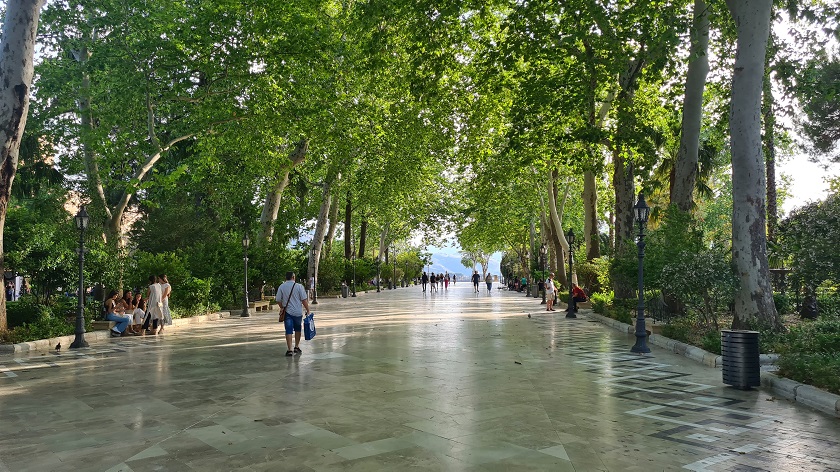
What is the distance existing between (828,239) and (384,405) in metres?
10.2

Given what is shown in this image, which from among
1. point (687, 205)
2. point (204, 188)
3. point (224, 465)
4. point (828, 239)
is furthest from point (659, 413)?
point (204, 188)

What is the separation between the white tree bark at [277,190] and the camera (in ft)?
102

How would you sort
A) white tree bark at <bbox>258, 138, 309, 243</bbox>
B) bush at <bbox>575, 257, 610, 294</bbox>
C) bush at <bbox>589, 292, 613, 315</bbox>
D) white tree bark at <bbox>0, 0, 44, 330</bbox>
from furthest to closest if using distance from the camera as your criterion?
white tree bark at <bbox>258, 138, 309, 243</bbox>
bush at <bbox>575, 257, 610, 294</bbox>
bush at <bbox>589, 292, 613, 315</bbox>
white tree bark at <bbox>0, 0, 44, 330</bbox>

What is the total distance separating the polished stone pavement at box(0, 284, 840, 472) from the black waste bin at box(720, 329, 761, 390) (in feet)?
0.78

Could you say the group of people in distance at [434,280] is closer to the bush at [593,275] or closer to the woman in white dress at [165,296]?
the bush at [593,275]

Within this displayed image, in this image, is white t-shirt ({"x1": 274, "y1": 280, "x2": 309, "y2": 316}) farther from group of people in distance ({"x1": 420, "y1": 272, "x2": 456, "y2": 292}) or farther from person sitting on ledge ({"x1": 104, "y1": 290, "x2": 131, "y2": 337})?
group of people in distance ({"x1": 420, "y1": 272, "x2": 456, "y2": 292})

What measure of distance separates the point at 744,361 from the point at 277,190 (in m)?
26.9

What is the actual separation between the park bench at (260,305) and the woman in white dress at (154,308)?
10862 millimetres

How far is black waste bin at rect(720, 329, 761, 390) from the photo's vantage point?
29.1 feet

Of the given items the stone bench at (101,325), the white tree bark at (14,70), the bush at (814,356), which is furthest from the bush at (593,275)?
the white tree bark at (14,70)

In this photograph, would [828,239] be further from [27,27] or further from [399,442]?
[27,27]

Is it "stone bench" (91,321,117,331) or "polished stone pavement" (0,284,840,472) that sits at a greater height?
"stone bench" (91,321,117,331)

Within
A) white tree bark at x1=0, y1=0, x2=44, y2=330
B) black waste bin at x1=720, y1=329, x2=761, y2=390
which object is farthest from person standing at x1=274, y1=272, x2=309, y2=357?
black waste bin at x1=720, y1=329, x2=761, y2=390

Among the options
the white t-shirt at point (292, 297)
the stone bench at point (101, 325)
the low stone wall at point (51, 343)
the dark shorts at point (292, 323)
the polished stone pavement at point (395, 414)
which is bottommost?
the polished stone pavement at point (395, 414)
